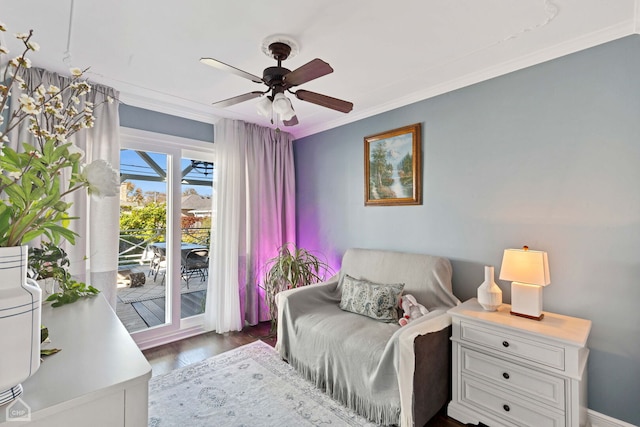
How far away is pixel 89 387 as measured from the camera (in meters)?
0.79

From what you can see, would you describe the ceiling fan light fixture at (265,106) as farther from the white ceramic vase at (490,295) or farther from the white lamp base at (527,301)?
the white lamp base at (527,301)

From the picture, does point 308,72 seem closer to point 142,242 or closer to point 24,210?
point 24,210

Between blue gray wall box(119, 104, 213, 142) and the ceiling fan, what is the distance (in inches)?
54.8

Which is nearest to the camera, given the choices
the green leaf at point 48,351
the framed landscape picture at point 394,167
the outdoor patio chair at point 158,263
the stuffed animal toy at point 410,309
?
the green leaf at point 48,351

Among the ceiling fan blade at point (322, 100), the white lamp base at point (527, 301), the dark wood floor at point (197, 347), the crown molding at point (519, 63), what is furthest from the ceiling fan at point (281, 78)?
the dark wood floor at point (197, 347)

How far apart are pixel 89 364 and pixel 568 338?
2.20 m

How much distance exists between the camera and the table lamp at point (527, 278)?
1.92 m

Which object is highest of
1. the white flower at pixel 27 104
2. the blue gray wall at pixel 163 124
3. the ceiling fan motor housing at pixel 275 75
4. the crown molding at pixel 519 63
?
the crown molding at pixel 519 63

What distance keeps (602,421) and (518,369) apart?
2.21 ft

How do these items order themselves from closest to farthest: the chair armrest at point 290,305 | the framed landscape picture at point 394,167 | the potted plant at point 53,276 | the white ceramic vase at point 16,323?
the white ceramic vase at point 16,323
the potted plant at point 53,276
the chair armrest at point 290,305
the framed landscape picture at point 394,167

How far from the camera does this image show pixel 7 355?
653mm

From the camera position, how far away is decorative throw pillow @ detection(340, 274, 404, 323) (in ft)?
8.14

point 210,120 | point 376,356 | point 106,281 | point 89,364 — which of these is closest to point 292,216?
point 210,120

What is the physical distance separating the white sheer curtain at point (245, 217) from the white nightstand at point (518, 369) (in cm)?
233
